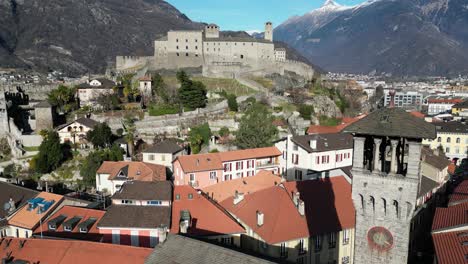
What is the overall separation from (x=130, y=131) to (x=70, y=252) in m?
36.8

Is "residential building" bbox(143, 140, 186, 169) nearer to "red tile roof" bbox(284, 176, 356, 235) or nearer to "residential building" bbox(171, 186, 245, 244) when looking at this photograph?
"residential building" bbox(171, 186, 245, 244)

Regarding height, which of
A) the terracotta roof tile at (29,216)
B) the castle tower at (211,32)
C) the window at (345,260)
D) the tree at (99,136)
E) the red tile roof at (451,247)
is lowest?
the window at (345,260)

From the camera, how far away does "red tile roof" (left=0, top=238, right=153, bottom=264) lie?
20.0m

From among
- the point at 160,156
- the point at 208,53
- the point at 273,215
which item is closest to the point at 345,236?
the point at 273,215

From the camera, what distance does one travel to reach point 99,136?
5103 cm

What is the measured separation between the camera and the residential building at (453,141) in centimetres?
5872

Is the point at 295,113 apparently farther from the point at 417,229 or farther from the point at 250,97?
the point at 417,229

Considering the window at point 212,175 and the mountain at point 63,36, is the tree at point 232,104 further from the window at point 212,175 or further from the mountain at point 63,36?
the mountain at point 63,36

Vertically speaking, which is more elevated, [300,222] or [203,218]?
[300,222]

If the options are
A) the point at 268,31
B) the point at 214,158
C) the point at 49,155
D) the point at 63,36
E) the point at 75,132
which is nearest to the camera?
the point at 214,158

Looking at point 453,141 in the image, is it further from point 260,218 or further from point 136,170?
point 136,170

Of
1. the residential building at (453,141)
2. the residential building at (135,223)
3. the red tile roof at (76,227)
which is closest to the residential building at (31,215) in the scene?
the red tile roof at (76,227)

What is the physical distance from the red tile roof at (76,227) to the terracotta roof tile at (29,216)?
0.98 meters

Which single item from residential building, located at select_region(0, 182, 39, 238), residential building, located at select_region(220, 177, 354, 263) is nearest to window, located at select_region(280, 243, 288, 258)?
residential building, located at select_region(220, 177, 354, 263)
